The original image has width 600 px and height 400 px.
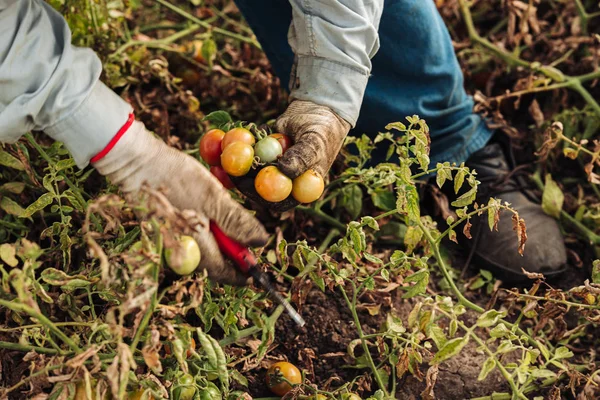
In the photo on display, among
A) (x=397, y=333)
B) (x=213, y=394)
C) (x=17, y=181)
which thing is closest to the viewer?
(x=213, y=394)

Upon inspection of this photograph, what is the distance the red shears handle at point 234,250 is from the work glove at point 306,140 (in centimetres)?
19

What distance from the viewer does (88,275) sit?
153cm

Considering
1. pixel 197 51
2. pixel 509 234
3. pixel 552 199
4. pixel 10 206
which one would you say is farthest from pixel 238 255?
pixel 197 51

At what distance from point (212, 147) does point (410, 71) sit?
0.73 metres

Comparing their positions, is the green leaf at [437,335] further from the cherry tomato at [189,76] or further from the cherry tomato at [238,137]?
the cherry tomato at [189,76]

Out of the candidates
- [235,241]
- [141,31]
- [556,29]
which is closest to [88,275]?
[235,241]

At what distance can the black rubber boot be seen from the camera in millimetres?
2014

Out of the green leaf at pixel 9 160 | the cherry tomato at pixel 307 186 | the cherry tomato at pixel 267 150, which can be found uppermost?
the cherry tomato at pixel 267 150

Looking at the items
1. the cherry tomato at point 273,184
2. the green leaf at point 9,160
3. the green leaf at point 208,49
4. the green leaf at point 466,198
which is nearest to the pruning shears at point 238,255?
the cherry tomato at point 273,184

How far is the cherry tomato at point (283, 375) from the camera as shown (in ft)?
5.30

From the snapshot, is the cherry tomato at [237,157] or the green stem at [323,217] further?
the green stem at [323,217]

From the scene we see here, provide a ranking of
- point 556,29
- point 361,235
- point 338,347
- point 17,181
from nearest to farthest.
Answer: point 361,235, point 338,347, point 17,181, point 556,29

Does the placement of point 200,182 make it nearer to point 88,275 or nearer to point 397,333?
point 88,275

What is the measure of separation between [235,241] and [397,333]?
503 mm
